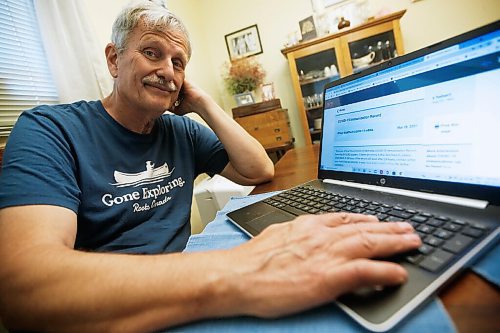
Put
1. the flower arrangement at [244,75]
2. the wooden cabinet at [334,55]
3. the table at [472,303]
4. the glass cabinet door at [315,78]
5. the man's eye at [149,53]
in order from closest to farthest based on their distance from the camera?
1. the table at [472,303]
2. the man's eye at [149,53]
3. the wooden cabinet at [334,55]
4. the glass cabinet door at [315,78]
5. the flower arrangement at [244,75]

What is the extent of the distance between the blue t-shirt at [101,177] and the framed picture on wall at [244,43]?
2.39 meters

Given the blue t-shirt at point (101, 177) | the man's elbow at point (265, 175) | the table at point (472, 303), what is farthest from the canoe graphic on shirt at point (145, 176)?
the table at point (472, 303)

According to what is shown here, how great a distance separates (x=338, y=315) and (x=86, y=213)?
0.64m

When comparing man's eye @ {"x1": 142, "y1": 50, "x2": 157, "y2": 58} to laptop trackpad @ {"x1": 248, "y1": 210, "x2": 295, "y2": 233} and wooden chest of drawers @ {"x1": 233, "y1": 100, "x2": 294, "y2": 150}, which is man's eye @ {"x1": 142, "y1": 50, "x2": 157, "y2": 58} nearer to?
laptop trackpad @ {"x1": 248, "y1": 210, "x2": 295, "y2": 233}

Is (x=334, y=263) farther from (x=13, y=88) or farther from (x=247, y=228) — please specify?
(x=13, y=88)

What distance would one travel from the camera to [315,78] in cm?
270

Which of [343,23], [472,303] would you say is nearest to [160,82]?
[472,303]

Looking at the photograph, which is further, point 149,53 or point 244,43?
point 244,43

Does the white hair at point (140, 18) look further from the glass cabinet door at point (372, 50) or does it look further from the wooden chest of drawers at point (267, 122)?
→ the glass cabinet door at point (372, 50)

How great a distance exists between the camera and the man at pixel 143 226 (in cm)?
28

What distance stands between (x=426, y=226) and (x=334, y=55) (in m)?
2.57

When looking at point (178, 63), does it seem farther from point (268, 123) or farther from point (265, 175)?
point (268, 123)

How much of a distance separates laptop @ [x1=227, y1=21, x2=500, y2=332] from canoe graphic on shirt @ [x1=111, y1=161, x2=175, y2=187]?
0.36m

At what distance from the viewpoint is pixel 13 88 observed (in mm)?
1180
